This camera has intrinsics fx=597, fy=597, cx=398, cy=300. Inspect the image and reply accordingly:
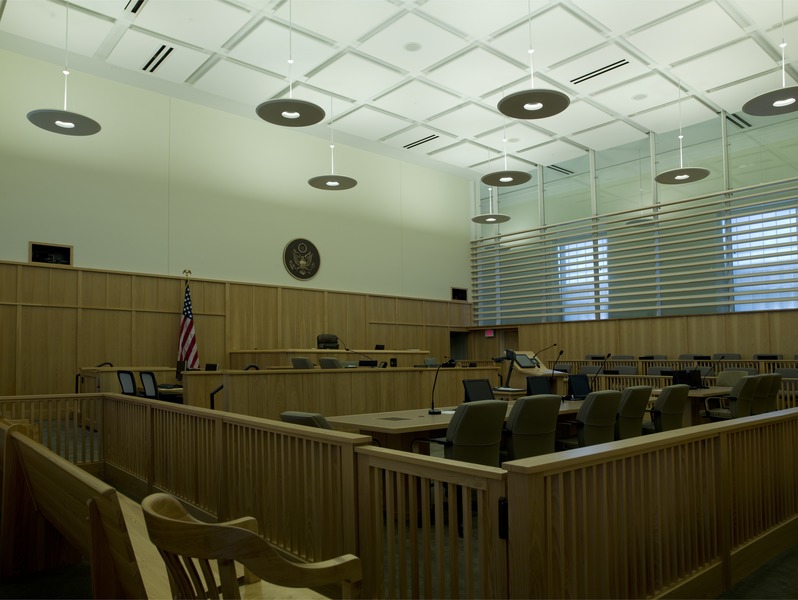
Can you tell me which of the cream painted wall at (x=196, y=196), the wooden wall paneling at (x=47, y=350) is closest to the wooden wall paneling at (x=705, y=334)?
the cream painted wall at (x=196, y=196)

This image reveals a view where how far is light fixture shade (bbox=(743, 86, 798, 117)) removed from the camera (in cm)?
759

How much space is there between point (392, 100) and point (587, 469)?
34.9 feet

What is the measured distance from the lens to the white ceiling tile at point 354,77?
1027 cm

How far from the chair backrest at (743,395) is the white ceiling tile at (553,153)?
29.0ft

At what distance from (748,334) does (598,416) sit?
8761 mm

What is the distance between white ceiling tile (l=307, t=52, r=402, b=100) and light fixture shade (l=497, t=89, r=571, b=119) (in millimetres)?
3290

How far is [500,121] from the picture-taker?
42.1 ft

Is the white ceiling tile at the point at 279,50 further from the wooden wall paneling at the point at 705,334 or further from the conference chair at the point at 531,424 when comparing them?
Result: the wooden wall paneling at the point at 705,334

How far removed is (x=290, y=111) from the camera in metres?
8.02

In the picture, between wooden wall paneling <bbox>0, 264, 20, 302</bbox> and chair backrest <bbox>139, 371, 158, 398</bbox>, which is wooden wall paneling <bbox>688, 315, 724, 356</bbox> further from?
wooden wall paneling <bbox>0, 264, 20, 302</bbox>

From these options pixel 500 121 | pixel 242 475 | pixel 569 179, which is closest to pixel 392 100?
pixel 500 121

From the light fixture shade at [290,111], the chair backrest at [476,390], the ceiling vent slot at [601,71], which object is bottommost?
the chair backrest at [476,390]

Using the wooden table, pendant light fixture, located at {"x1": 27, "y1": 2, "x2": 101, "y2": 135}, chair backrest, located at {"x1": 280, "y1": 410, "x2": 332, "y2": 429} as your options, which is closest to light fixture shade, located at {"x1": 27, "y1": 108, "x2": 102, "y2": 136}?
pendant light fixture, located at {"x1": 27, "y1": 2, "x2": 101, "y2": 135}

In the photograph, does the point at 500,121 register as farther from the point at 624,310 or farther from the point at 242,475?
the point at 242,475
